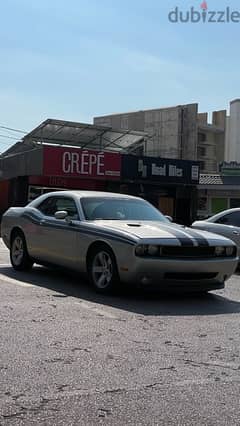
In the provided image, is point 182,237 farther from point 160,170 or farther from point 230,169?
point 230,169

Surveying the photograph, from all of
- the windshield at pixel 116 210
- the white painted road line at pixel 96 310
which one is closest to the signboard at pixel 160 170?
the windshield at pixel 116 210

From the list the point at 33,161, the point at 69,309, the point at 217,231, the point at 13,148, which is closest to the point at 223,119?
the point at 13,148

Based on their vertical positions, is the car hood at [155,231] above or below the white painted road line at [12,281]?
above

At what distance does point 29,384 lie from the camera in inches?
183

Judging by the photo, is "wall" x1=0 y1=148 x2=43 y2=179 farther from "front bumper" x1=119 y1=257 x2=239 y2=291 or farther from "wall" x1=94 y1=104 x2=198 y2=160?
"wall" x1=94 y1=104 x2=198 y2=160

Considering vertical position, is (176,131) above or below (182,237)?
above

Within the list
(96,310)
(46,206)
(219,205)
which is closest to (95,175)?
(219,205)

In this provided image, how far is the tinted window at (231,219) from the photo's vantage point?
1316cm

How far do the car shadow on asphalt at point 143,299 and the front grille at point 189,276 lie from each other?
0.33 m

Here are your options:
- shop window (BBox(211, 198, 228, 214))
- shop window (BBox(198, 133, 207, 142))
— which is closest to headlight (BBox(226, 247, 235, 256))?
shop window (BBox(211, 198, 228, 214))

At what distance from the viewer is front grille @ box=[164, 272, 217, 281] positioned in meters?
8.19

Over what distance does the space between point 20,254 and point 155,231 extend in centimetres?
326

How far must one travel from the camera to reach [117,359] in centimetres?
539

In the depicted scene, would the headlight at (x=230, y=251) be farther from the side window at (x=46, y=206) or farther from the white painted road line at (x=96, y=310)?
the side window at (x=46, y=206)
